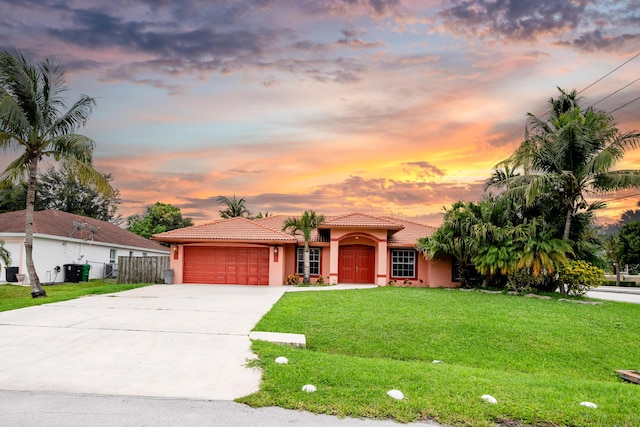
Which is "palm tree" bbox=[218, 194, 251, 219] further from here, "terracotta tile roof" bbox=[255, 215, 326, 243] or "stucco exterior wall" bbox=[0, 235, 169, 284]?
"terracotta tile roof" bbox=[255, 215, 326, 243]

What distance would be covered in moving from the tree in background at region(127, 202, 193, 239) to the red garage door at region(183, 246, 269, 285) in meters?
27.0

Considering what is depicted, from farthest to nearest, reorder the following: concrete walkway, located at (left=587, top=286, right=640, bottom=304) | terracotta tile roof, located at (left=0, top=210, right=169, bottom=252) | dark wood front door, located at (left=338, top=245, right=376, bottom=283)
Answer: dark wood front door, located at (left=338, top=245, right=376, bottom=283) → terracotta tile roof, located at (left=0, top=210, right=169, bottom=252) → concrete walkway, located at (left=587, top=286, right=640, bottom=304)

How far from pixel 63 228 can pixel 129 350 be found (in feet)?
75.2

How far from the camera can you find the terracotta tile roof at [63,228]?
2393 centimetres

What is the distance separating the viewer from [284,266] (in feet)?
80.4

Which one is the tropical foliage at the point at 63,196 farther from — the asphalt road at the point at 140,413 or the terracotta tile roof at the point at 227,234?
the asphalt road at the point at 140,413

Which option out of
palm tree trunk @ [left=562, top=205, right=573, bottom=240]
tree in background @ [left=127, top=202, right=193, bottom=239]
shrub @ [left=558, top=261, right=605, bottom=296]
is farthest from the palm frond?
tree in background @ [left=127, top=202, right=193, bottom=239]

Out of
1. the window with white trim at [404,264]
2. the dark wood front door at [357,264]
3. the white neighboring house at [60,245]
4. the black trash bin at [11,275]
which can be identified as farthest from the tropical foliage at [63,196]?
the window with white trim at [404,264]

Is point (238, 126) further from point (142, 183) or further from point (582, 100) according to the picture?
point (582, 100)

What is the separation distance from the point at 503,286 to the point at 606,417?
56.2ft

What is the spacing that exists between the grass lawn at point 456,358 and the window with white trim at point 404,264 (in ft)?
22.2

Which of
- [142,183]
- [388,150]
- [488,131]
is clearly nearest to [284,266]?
[388,150]

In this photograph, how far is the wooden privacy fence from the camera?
23719mm

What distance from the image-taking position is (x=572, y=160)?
62.0 ft
